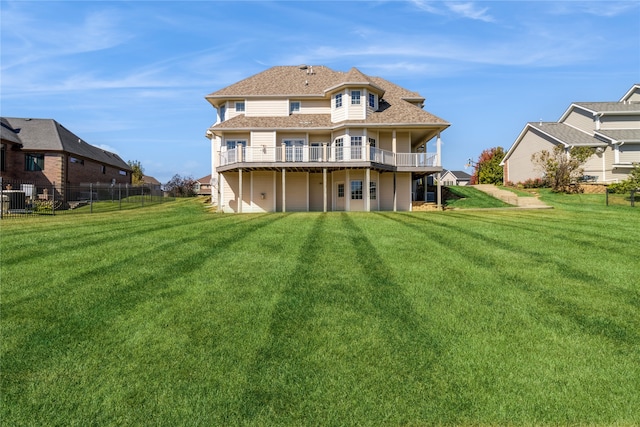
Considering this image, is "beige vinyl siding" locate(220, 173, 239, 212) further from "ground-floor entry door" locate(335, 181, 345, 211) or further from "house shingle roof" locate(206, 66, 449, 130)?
"ground-floor entry door" locate(335, 181, 345, 211)

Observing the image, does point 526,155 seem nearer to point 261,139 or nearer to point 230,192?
point 261,139

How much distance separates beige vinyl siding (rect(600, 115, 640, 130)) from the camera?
31.6 m

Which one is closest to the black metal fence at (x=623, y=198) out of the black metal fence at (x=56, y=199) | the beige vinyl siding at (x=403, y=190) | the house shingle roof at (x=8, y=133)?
the beige vinyl siding at (x=403, y=190)

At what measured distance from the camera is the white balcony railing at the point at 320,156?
795 inches

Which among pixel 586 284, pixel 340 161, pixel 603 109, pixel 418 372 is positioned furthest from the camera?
pixel 603 109

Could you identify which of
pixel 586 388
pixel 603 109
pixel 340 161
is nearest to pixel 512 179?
pixel 603 109

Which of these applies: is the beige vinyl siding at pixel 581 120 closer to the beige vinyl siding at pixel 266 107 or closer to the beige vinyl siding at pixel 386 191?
the beige vinyl siding at pixel 386 191

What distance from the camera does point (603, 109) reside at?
104 feet

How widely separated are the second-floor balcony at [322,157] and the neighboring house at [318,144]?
57mm

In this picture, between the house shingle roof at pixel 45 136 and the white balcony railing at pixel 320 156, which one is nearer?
the white balcony railing at pixel 320 156

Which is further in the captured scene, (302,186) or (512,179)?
(512,179)

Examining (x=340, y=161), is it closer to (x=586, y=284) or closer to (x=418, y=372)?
(x=586, y=284)

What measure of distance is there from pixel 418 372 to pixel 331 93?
20949 mm

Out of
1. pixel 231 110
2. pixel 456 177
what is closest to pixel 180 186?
pixel 231 110
